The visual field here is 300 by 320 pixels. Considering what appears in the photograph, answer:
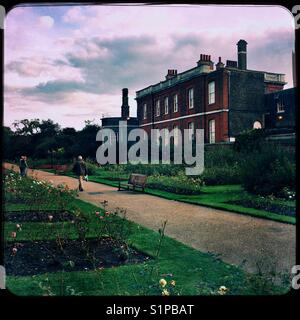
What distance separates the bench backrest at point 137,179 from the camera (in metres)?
2.47

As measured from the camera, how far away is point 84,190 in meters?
2.57

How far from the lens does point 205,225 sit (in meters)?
2.46

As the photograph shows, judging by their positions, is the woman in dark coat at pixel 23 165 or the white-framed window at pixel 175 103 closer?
the woman in dark coat at pixel 23 165

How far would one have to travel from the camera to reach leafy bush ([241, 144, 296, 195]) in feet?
7.74

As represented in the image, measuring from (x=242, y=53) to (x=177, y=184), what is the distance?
1072 millimetres

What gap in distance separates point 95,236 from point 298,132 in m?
1.71

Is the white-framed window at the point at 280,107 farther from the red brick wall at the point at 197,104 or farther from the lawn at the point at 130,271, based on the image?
the lawn at the point at 130,271

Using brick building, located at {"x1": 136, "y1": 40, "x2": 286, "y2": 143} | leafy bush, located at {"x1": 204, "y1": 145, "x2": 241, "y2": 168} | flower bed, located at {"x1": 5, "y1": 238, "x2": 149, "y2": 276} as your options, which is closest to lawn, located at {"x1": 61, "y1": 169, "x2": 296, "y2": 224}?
leafy bush, located at {"x1": 204, "y1": 145, "x2": 241, "y2": 168}

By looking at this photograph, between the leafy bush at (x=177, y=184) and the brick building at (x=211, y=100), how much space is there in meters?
0.34

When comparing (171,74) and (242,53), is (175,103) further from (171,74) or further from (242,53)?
(242,53)

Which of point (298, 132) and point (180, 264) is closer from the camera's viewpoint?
point (298, 132)

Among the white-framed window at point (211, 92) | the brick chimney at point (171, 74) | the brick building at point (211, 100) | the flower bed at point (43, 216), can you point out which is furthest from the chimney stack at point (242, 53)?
the flower bed at point (43, 216)
